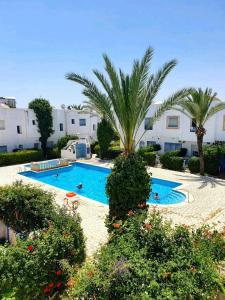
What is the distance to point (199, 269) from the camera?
616 centimetres

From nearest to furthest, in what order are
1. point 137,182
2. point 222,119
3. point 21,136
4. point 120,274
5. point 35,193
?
point 120,274 < point 137,182 < point 35,193 < point 222,119 < point 21,136

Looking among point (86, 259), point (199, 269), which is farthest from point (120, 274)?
point (86, 259)

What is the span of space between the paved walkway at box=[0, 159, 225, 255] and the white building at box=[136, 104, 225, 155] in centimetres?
735

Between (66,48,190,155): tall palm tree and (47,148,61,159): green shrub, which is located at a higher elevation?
(66,48,190,155): tall palm tree

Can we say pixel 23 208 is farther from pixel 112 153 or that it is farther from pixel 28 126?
pixel 28 126

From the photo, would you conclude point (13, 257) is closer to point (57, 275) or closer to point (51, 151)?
point (57, 275)

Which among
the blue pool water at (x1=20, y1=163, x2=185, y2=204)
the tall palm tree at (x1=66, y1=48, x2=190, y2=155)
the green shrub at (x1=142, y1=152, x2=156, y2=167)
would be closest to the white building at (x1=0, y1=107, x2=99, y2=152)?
the blue pool water at (x1=20, y1=163, x2=185, y2=204)

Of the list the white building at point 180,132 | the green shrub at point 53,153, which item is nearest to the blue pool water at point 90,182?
the green shrub at point 53,153

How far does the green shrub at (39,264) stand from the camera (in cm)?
663

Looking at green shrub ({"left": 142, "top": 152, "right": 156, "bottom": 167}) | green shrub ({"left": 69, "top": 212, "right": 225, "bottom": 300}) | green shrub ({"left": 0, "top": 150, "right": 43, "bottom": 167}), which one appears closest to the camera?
green shrub ({"left": 69, "top": 212, "right": 225, "bottom": 300})

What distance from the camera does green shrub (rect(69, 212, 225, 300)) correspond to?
5.61m

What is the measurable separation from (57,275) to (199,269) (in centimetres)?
432

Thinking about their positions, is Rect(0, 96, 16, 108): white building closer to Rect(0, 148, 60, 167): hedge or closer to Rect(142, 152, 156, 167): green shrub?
Rect(0, 148, 60, 167): hedge

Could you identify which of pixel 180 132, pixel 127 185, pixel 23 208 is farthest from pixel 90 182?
pixel 127 185
